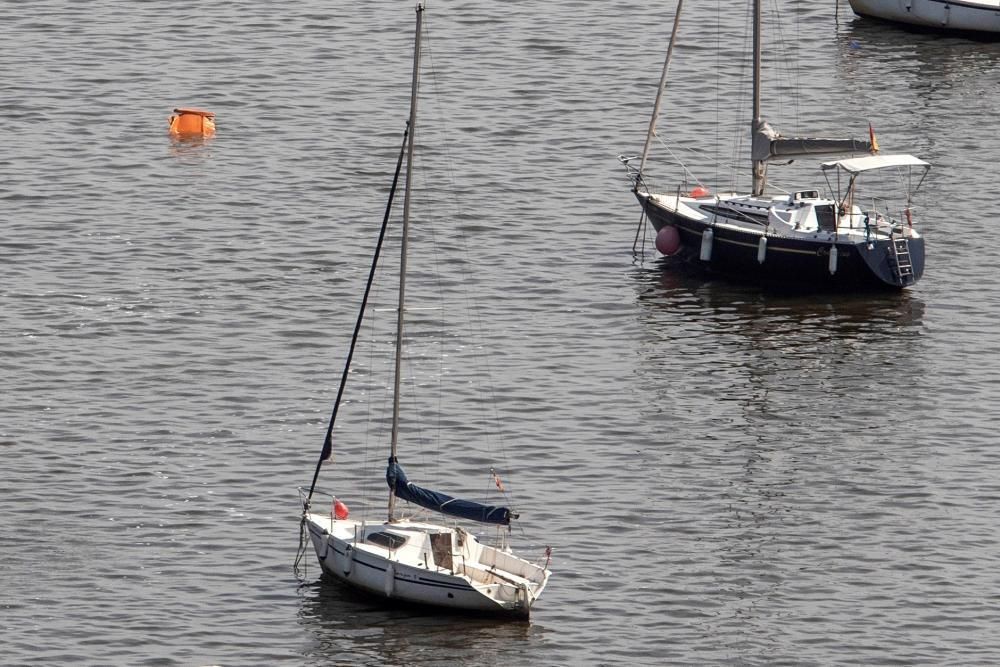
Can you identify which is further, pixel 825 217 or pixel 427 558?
pixel 825 217

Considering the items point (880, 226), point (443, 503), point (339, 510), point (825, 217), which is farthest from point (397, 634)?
point (880, 226)

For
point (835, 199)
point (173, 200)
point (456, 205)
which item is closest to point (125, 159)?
point (173, 200)

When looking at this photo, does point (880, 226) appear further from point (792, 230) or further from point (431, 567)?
point (431, 567)

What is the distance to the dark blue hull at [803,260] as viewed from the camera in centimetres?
7994

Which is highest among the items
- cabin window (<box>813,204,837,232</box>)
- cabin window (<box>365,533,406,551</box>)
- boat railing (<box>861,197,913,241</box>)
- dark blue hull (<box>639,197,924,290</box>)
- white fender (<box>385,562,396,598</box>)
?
cabin window (<box>813,204,837,232</box>)

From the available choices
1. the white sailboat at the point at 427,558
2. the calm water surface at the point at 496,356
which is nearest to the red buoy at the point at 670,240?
the calm water surface at the point at 496,356

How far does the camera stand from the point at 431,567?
56406 mm

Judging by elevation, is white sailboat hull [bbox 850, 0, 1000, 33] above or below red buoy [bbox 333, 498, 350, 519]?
above

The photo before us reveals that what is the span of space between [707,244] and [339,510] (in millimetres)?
27618

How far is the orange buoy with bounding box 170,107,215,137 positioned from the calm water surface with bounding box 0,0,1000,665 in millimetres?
1193

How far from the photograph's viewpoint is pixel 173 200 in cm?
9319

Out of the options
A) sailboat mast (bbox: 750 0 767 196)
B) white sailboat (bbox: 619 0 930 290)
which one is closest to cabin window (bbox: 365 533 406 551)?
white sailboat (bbox: 619 0 930 290)

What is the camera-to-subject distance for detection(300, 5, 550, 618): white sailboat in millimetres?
56125

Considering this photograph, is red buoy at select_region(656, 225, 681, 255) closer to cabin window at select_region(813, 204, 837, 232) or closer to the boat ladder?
cabin window at select_region(813, 204, 837, 232)
